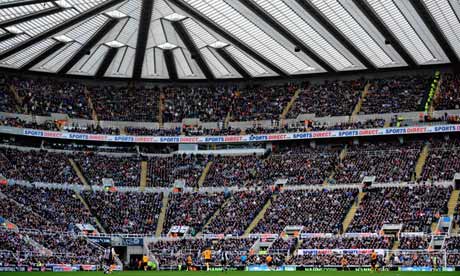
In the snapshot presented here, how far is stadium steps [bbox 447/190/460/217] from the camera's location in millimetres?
58594

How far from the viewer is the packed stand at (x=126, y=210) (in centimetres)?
6788

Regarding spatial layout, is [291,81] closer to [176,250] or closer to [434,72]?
[434,72]

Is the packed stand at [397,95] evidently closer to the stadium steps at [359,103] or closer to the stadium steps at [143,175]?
the stadium steps at [359,103]

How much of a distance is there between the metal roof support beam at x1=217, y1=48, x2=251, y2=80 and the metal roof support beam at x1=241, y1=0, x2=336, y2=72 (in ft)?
27.6

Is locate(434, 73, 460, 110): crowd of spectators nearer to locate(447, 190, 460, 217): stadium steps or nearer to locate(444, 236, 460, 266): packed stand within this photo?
locate(447, 190, 460, 217): stadium steps

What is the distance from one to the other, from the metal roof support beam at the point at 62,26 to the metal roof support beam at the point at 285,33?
34.6 ft

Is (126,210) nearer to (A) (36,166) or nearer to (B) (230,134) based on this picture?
(A) (36,166)

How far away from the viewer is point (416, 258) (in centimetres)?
5231

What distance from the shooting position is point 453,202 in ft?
196

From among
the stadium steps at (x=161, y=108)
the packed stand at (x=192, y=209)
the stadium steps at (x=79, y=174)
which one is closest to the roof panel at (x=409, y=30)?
the packed stand at (x=192, y=209)

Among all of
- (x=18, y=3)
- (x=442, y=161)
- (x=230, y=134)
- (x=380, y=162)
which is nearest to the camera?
(x=18, y=3)


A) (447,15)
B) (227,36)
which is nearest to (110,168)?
(227,36)

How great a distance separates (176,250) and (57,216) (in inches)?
454

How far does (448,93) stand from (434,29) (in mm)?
14059
